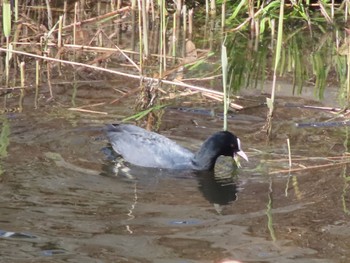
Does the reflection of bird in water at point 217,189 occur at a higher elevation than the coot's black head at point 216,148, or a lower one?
lower

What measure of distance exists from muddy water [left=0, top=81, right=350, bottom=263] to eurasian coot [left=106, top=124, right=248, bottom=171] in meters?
0.09

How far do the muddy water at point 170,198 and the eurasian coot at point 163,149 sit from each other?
0.09m

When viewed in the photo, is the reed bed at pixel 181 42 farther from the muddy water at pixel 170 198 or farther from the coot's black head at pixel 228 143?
the coot's black head at pixel 228 143

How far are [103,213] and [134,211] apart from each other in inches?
6.6

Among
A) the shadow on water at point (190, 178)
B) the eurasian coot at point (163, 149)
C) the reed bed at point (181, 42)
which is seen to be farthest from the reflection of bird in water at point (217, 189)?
the reed bed at point (181, 42)

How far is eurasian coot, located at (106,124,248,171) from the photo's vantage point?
591 cm

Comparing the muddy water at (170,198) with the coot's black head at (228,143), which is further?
the coot's black head at (228,143)

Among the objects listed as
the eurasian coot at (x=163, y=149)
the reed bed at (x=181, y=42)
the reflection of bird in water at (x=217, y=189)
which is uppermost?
the reed bed at (x=181, y=42)

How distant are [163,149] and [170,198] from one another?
75 cm

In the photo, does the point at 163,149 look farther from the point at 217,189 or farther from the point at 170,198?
the point at 170,198

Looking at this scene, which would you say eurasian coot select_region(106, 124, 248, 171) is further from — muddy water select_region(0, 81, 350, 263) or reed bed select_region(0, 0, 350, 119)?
reed bed select_region(0, 0, 350, 119)

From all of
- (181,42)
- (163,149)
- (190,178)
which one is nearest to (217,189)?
(190,178)

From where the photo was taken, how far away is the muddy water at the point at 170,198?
451 centimetres

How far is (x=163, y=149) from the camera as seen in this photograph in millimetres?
5996
